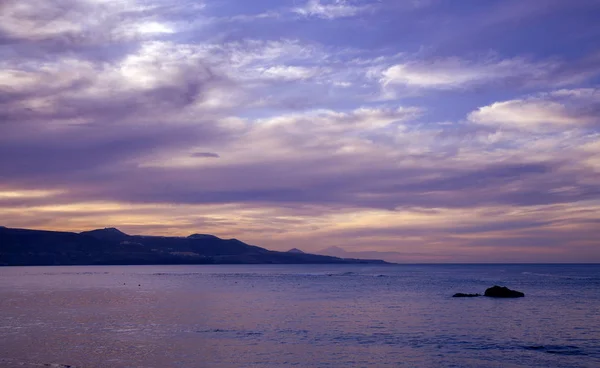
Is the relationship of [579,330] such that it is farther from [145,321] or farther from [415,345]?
[145,321]

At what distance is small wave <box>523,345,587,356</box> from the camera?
4273cm

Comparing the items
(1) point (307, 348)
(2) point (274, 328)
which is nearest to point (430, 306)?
(2) point (274, 328)

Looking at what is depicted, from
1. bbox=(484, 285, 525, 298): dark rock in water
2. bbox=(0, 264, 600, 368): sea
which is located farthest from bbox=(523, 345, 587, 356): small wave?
bbox=(484, 285, 525, 298): dark rock in water

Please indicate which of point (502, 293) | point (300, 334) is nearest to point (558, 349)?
point (300, 334)

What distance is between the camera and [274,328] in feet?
182

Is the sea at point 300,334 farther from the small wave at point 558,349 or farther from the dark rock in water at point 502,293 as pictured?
the dark rock in water at point 502,293

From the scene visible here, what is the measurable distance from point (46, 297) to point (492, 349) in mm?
75843

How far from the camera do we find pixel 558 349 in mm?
44125

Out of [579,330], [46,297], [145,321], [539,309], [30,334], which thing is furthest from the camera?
[46,297]

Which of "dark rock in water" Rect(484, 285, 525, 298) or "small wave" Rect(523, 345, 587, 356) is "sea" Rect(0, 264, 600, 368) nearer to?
"small wave" Rect(523, 345, 587, 356)

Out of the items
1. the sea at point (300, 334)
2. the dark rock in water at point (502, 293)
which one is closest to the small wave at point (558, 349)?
the sea at point (300, 334)

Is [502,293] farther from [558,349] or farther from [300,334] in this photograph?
[300,334]

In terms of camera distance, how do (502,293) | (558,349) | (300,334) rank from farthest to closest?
1. (502,293)
2. (300,334)
3. (558,349)

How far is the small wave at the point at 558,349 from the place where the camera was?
1682 inches
